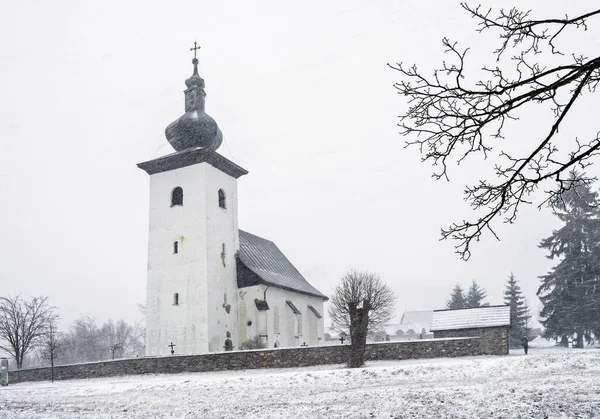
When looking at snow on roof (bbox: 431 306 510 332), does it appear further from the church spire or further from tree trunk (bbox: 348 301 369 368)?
the church spire

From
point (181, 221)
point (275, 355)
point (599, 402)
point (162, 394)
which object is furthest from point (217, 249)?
point (599, 402)

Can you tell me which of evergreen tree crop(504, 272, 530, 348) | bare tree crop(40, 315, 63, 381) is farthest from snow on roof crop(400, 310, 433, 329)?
bare tree crop(40, 315, 63, 381)

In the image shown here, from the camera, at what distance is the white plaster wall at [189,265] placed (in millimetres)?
33500

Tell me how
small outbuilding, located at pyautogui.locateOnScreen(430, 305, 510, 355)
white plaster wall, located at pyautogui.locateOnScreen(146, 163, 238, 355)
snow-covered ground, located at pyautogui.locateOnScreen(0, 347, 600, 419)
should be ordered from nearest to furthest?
snow-covered ground, located at pyautogui.locateOnScreen(0, 347, 600, 419), small outbuilding, located at pyautogui.locateOnScreen(430, 305, 510, 355), white plaster wall, located at pyautogui.locateOnScreen(146, 163, 238, 355)

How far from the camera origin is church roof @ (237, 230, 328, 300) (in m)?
37.6

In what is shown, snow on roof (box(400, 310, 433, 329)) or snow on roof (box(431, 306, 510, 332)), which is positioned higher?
snow on roof (box(431, 306, 510, 332))

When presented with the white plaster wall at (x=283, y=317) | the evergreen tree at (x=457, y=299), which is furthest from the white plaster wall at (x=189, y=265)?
the evergreen tree at (x=457, y=299)

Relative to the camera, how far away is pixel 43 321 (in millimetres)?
51594

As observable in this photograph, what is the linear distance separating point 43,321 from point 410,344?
39253 millimetres

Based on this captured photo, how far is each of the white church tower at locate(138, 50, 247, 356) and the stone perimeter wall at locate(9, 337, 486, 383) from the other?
7.50 meters

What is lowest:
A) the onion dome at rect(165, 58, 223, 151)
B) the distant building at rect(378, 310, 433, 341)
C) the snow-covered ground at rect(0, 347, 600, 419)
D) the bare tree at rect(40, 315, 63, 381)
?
the distant building at rect(378, 310, 433, 341)

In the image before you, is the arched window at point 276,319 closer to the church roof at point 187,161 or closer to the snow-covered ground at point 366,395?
the church roof at point 187,161

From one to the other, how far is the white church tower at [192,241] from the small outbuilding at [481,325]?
40.8ft

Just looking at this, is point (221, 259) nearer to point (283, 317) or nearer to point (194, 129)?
point (283, 317)
